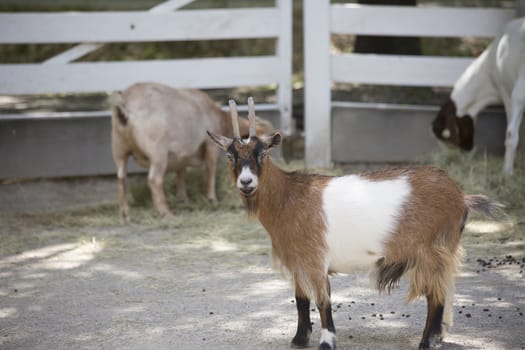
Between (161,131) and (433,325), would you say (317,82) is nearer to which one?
(161,131)

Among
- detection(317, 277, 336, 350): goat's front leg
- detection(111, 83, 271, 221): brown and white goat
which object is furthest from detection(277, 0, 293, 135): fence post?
detection(317, 277, 336, 350): goat's front leg

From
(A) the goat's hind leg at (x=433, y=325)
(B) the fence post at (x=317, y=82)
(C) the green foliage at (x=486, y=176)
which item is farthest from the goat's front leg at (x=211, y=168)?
(A) the goat's hind leg at (x=433, y=325)

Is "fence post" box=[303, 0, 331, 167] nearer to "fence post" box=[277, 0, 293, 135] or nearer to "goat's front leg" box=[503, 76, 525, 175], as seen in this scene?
"fence post" box=[277, 0, 293, 135]

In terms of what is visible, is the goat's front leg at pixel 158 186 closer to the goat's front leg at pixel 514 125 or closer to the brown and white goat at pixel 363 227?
the brown and white goat at pixel 363 227

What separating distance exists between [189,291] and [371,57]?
4.24 m

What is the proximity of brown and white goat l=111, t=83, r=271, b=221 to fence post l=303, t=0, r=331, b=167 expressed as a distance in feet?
3.50

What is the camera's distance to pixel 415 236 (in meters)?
4.29

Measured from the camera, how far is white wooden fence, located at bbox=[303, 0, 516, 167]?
28.8 ft

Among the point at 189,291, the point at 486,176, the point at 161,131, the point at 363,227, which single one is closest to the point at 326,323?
the point at 363,227

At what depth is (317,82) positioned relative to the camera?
890 cm

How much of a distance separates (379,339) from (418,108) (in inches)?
190

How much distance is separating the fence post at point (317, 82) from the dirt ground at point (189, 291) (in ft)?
5.22

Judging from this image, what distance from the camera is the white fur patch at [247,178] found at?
427 centimetres

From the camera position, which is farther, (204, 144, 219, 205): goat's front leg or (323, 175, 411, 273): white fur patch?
(204, 144, 219, 205): goat's front leg
